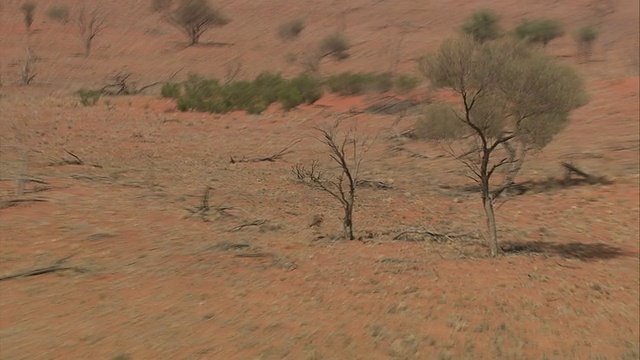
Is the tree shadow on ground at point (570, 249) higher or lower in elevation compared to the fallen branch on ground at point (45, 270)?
lower

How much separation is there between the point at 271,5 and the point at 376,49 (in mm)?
9340

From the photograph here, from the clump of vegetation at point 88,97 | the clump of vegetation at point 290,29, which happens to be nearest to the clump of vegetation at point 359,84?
the clump of vegetation at point 88,97

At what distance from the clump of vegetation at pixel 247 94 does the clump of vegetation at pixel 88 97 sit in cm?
355

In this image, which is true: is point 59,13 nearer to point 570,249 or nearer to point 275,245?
point 275,245

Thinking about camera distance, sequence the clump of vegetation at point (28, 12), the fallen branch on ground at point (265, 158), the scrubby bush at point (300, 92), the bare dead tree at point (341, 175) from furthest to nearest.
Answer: the scrubby bush at point (300, 92), the fallen branch on ground at point (265, 158), the clump of vegetation at point (28, 12), the bare dead tree at point (341, 175)

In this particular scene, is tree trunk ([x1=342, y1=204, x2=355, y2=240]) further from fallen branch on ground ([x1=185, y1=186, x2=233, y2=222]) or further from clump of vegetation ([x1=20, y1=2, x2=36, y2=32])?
clump of vegetation ([x1=20, y1=2, x2=36, y2=32])

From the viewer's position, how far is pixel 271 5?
1448 inches

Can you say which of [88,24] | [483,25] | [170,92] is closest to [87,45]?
[88,24]

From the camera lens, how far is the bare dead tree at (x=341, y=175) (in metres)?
10.4

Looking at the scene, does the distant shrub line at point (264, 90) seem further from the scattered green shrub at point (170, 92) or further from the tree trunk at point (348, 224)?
the tree trunk at point (348, 224)

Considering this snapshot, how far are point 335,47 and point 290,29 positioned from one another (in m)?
3.51

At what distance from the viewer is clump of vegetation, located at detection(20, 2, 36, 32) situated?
1503cm

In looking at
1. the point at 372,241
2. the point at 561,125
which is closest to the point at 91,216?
the point at 372,241

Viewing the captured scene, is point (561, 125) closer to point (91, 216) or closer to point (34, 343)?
point (91, 216)
